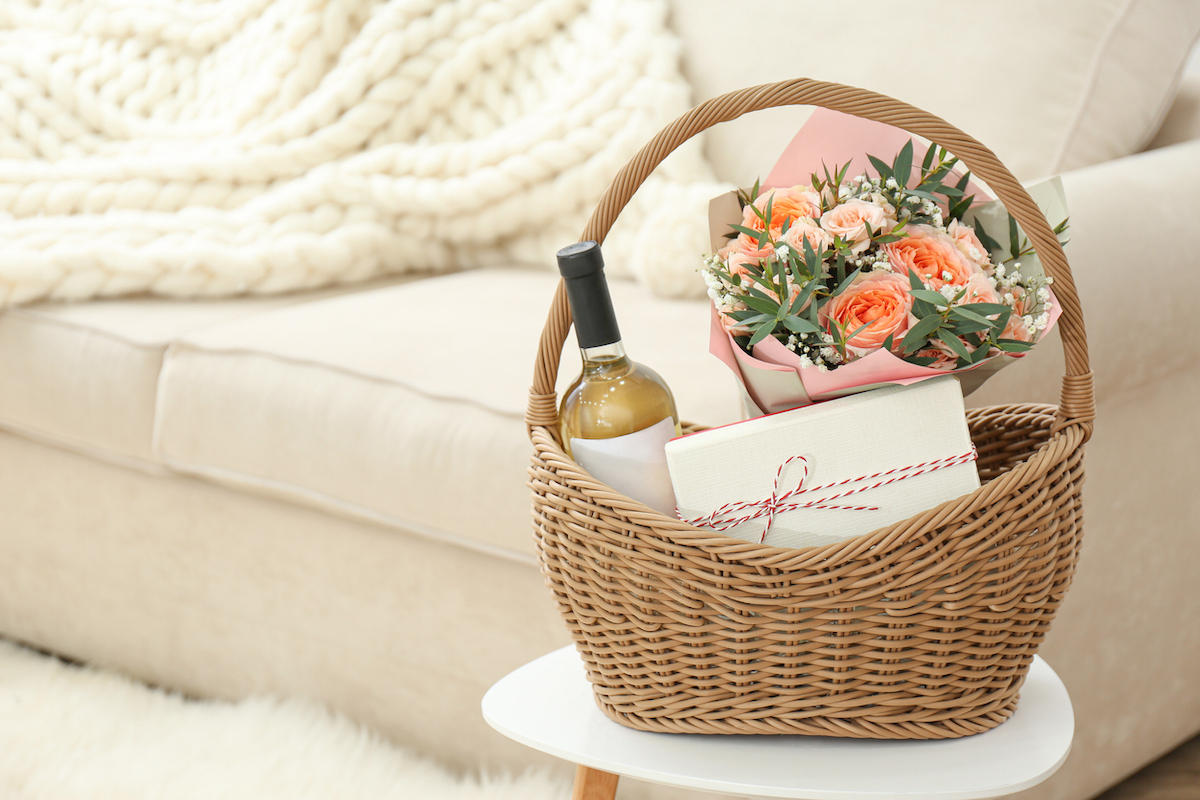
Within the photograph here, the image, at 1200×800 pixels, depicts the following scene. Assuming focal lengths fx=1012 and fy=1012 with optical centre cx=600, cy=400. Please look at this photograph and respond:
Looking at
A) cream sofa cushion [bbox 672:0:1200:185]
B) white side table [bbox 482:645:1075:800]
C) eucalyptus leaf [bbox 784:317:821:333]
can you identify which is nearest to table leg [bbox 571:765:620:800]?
white side table [bbox 482:645:1075:800]

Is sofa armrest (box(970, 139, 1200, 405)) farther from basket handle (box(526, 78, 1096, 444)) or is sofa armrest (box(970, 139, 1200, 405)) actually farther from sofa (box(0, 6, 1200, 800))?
basket handle (box(526, 78, 1096, 444))

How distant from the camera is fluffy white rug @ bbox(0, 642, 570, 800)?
3.44ft

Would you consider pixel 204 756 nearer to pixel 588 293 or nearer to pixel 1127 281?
pixel 588 293

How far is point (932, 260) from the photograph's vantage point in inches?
20.3

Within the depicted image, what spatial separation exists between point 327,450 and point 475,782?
0.38 meters

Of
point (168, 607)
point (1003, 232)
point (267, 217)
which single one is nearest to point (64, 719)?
point (168, 607)

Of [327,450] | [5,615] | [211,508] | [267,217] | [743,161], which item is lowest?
[5,615]

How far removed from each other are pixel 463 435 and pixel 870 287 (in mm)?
504

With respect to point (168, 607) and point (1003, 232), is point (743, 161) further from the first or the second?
point (168, 607)

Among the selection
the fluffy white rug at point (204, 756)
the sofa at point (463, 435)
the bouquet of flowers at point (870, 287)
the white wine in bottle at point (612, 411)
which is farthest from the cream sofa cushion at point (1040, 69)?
the fluffy white rug at point (204, 756)

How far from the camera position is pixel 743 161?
1286 millimetres

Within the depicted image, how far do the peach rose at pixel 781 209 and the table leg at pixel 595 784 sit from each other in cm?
33

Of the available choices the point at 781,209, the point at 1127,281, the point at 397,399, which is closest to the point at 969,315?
the point at 781,209

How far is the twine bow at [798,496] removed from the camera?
518 mm
